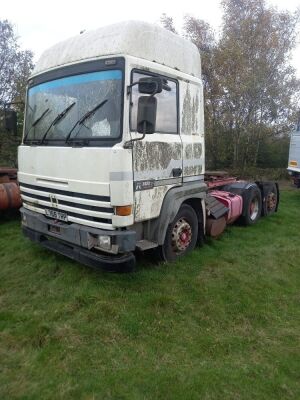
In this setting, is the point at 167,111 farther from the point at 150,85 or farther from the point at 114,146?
the point at 114,146

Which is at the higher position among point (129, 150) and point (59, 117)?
point (59, 117)

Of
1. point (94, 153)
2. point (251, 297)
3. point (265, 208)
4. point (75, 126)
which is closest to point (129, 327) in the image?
point (251, 297)

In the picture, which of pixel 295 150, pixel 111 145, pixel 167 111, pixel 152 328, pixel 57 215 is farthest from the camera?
pixel 295 150

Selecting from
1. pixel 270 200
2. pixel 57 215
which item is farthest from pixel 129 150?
pixel 270 200

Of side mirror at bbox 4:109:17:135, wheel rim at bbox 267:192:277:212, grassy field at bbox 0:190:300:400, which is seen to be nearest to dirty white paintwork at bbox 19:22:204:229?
side mirror at bbox 4:109:17:135

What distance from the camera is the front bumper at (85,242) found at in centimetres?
396

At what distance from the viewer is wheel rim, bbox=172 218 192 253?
5.05 m

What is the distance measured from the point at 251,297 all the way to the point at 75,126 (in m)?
→ 2.93

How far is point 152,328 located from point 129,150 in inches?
73.9

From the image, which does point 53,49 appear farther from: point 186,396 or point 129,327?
point 186,396

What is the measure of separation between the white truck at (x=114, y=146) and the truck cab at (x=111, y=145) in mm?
12

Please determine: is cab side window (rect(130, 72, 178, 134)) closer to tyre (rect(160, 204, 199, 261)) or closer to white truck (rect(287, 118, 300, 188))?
tyre (rect(160, 204, 199, 261))

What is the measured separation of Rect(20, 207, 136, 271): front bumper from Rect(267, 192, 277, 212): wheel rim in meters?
5.13

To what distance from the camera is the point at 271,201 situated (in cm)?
842
